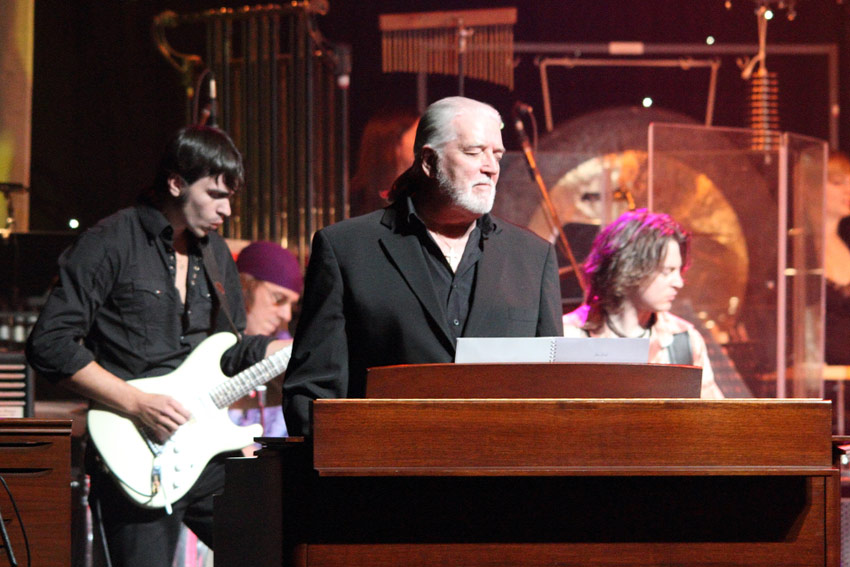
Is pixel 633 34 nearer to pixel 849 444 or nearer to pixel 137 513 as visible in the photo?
pixel 137 513

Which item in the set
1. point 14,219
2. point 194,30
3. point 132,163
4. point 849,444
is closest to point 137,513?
point 849,444

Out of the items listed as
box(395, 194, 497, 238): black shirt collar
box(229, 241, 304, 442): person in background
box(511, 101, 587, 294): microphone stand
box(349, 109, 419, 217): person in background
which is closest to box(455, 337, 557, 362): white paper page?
box(395, 194, 497, 238): black shirt collar

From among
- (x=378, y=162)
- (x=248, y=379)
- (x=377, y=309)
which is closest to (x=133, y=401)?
(x=248, y=379)

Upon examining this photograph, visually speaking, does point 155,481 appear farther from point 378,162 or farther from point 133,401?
point 378,162

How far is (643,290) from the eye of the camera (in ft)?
12.3

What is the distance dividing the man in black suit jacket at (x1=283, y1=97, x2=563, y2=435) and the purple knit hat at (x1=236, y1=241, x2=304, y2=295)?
6.73ft

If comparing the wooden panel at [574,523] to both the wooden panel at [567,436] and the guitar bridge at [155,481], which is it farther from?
the guitar bridge at [155,481]

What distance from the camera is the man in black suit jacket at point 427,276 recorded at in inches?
93.0

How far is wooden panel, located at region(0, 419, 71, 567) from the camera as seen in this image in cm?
243

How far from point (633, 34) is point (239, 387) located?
4.21 metres

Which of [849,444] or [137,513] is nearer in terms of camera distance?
[849,444]

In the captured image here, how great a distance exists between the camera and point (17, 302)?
16.6 feet

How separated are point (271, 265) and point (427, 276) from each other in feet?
7.68

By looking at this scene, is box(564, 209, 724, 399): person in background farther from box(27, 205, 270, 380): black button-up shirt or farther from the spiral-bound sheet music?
the spiral-bound sheet music
